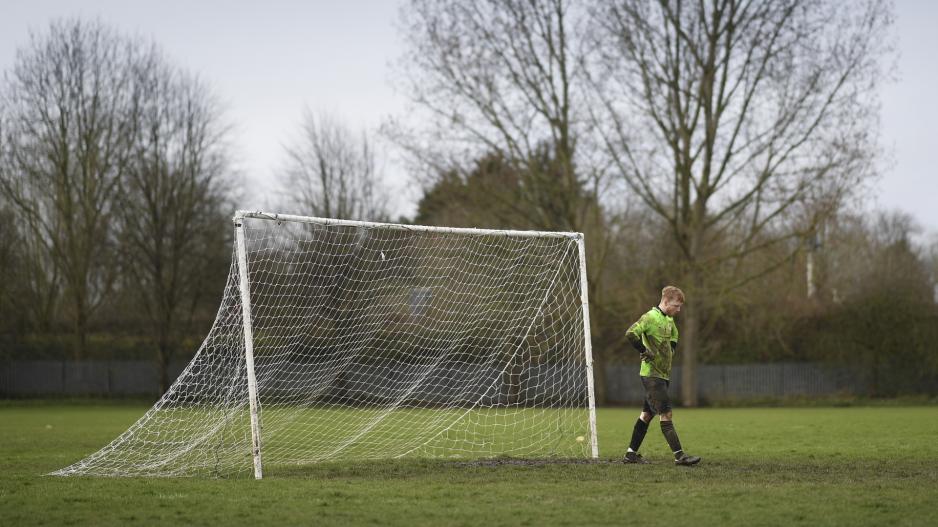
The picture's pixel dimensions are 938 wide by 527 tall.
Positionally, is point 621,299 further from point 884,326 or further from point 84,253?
point 84,253

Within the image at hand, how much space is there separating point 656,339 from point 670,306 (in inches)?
16.2

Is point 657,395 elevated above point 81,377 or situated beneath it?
elevated above

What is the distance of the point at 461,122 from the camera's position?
109ft

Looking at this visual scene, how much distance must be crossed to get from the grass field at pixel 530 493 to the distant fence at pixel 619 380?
81.1ft

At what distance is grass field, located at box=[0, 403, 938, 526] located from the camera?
731cm

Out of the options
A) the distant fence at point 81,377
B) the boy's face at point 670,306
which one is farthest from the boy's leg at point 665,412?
the distant fence at point 81,377

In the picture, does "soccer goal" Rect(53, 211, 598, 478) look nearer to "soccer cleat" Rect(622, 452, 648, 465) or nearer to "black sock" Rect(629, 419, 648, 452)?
"soccer cleat" Rect(622, 452, 648, 465)

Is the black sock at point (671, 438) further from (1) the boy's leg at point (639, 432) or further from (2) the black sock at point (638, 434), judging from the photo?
(2) the black sock at point (638, 434)

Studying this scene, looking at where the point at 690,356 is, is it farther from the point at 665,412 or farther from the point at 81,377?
the point at 81,377

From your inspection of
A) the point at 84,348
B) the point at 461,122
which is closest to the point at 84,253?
the point at 84,348

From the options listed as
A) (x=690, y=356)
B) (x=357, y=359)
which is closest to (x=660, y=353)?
(x=357, y=359)

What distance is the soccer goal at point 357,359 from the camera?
11.5m

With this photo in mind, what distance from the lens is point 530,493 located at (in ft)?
28.3

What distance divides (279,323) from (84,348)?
25.5 meters
